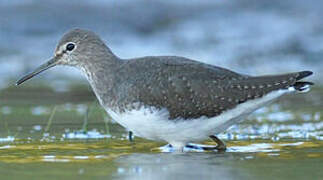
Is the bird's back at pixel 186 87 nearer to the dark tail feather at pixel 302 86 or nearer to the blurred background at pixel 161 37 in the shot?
the dark tail feather at pixel 302 86

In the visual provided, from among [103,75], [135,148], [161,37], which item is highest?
[161,37]

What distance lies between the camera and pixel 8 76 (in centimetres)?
1605

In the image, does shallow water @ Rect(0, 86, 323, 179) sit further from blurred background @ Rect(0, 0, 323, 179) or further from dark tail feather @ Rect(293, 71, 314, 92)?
dark tail feather @ Rect(293, 71, 314, 92)

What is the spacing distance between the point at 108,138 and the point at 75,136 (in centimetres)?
41

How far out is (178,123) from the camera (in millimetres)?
9000

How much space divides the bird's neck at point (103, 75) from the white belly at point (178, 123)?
23cm

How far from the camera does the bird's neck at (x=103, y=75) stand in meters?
9.30

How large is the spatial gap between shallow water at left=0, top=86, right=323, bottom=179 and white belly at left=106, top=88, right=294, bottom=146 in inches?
8.2

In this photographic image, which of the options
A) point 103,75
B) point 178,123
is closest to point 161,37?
point 103,75

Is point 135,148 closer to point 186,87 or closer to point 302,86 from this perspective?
point 186,87

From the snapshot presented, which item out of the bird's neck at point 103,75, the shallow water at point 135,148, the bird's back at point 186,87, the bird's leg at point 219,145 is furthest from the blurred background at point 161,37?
the bird's back at point 186,87

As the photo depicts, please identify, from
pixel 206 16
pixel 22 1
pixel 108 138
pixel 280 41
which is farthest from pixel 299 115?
pixel 22 1

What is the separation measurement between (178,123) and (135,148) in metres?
0.80

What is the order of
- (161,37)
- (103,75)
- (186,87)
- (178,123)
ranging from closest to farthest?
1. (178,123)
2. (186,87)
3. (103,75)
4. (161,37)
